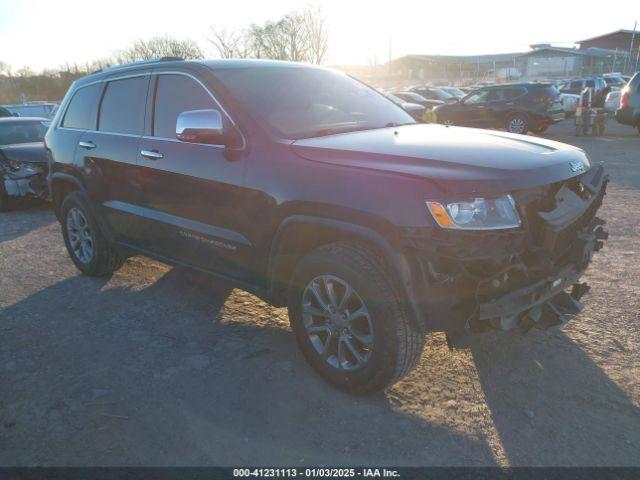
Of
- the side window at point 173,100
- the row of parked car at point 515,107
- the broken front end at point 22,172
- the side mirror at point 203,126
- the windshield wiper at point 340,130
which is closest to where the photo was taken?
the side mirror at point 203,126

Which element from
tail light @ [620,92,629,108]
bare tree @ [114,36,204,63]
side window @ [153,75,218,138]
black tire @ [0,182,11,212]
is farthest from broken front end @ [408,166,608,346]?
bare tree @ [114,36,204,63]

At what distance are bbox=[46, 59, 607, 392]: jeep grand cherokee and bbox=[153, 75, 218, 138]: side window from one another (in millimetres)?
13

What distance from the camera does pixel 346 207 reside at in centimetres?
248

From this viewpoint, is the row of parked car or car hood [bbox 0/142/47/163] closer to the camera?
car hood [bbox 0/142/47/163]

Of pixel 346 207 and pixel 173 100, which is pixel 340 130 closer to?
pixel 346 207

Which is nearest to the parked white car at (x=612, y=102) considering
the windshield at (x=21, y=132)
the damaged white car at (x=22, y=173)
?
the windshield at (x=21, y=132)

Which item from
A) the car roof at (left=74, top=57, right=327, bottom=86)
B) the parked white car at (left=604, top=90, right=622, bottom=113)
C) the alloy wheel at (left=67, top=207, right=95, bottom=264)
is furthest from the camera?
the parked white car at (left=604, top=90, right=622, bottom=113)

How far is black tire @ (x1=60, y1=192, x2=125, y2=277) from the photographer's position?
14.7 ft

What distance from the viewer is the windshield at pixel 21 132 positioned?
8703 millimetres

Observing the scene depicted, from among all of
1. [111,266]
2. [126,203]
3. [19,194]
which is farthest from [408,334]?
[19,194]

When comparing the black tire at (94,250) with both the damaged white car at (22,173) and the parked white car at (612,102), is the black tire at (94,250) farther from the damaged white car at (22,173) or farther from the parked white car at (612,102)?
the parked white car at (612,102)

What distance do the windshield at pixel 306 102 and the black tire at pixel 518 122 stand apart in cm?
1277

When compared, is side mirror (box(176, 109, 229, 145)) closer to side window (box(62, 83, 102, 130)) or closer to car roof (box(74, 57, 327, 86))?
car roof (box(74, 57, 327, 86))

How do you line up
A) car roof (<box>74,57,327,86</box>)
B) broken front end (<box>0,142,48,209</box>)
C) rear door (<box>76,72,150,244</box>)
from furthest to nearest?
broken front end (<box>0,142,48,209</box>) → rear door (<box>76,72,150,244</box>) → car roof (<box>74,57,327,86</box>)
